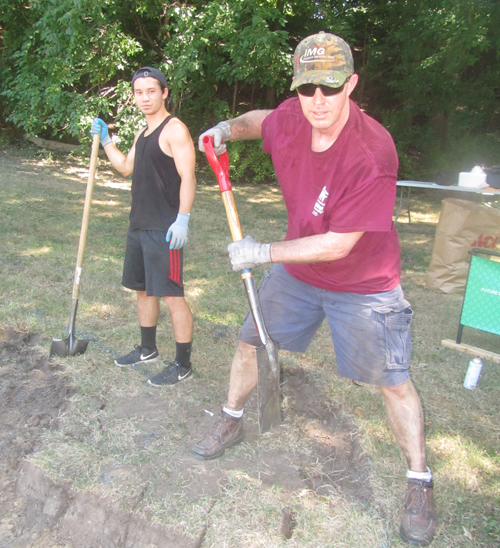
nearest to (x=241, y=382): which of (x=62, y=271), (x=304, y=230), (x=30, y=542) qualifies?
(x=304, y=230)

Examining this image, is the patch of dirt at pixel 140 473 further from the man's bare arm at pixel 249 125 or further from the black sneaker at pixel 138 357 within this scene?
the man's bare arm at pixel 249 125

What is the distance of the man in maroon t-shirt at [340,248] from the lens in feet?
6.60

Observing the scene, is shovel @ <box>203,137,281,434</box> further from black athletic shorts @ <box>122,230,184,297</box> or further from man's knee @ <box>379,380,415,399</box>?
black athletic shorts @ <box>122,230,184,297</box>

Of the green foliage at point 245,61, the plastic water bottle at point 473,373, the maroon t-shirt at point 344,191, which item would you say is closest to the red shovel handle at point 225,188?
the maroon t-shirt at point 344,191

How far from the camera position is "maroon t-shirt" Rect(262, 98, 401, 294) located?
6.55ft

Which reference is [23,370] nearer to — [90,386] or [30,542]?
[90,386]

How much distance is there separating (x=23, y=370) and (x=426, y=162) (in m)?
11.5

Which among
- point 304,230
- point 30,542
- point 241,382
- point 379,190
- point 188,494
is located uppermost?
point 379,190

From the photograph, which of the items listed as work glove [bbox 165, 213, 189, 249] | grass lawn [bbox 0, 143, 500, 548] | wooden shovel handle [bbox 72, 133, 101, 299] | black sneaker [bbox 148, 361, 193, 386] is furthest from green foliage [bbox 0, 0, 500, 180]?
black sneaker [bbox 148, 361, 193, 386]

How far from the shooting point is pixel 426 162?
41.8 ft

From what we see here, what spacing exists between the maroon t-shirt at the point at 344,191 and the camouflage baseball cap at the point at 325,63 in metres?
0.19

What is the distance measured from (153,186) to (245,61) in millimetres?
6923

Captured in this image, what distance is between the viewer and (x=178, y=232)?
303 centimetres

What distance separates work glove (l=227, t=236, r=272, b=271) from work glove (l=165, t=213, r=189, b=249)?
31.0 inches
